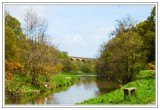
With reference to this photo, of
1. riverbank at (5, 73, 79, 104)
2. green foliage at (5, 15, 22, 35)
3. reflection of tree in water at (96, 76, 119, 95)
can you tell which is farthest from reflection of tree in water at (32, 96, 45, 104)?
green foliage at (5, 15, 22, 35)

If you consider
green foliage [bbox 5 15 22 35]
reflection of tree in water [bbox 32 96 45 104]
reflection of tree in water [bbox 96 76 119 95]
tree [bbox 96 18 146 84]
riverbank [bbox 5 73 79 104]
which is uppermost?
green foliage [bbox 5 15 22 35]

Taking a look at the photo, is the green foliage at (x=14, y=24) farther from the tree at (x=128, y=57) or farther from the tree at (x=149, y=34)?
the tree at (x=149, y=34)

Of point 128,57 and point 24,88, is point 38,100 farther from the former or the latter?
point 128,57

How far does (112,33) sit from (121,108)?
17.2 metres

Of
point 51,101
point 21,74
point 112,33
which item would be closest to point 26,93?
point 51,101

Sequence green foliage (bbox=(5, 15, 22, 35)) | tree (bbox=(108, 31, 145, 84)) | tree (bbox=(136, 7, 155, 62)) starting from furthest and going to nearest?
1. green foliage (bbox=(5, 15, 22, 35))
2. tree (bbox=(136, 7, 155, 62))
3. tree (bbox=(108, 31, 145, 84))

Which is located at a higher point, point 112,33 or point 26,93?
point 112,33

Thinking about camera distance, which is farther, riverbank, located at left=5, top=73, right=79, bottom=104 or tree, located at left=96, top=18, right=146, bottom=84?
tree, located at left=96, top=18, right=146, bottom=84

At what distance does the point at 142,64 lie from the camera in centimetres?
2072

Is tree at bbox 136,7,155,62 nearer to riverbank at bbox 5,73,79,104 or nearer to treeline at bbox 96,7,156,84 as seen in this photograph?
treeline at bbox 96,7,156,84

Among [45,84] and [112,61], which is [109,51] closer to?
[112,61]

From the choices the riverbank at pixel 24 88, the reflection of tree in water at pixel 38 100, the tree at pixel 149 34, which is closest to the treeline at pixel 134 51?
the tree at pixel 149 34

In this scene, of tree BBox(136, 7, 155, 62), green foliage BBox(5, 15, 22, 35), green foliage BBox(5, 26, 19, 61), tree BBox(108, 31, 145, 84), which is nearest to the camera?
green foliage BBox(5, 26, 19, 61)

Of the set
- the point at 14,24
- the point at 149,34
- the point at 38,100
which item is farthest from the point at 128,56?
the point at 14,24
